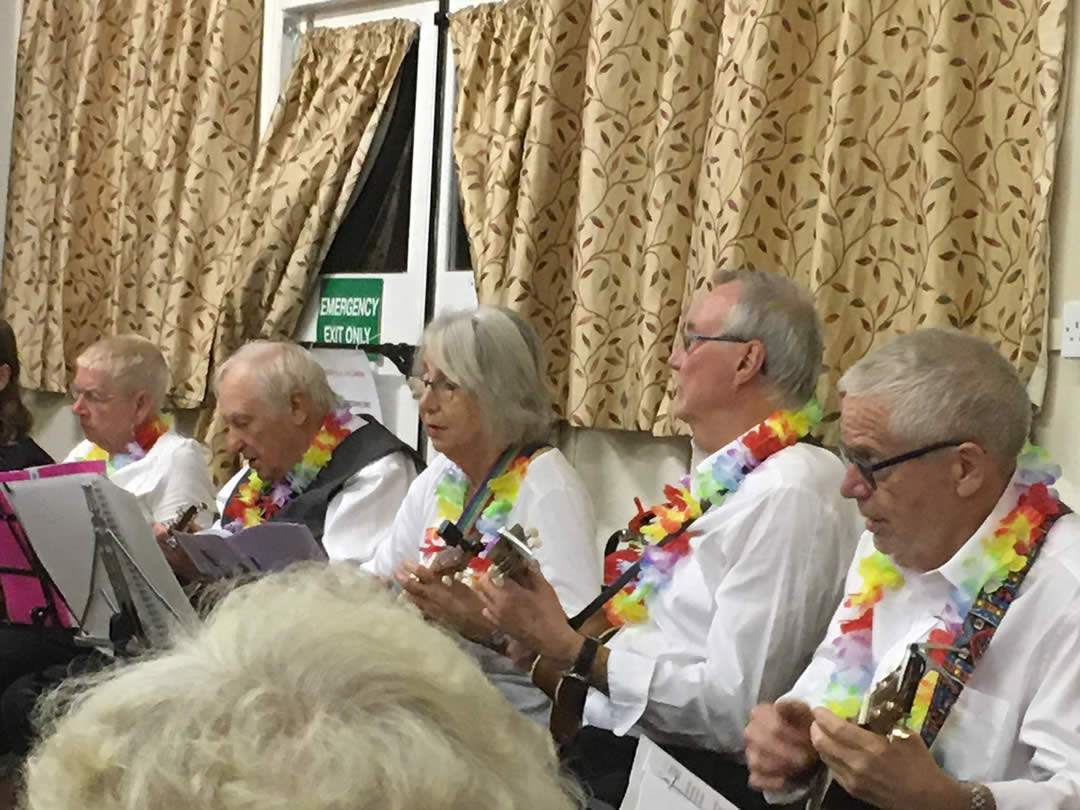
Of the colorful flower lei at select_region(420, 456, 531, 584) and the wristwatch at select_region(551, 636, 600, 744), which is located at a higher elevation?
the colorful flower lei at select_region(420, 456, 531, 584)

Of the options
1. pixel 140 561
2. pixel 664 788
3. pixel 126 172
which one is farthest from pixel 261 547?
pixel 126 172

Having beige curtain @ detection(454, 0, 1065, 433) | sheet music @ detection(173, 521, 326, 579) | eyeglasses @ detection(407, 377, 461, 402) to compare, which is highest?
beige curtain @ detection(454, 0, 1065, 433)

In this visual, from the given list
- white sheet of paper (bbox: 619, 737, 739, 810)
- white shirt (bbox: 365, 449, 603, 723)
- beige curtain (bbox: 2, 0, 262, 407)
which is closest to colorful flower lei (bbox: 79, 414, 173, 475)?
beige curtain (bbox: 2, 0, 262, 407)

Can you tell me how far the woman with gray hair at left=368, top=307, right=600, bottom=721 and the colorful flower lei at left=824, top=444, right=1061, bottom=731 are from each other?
2.01 feet

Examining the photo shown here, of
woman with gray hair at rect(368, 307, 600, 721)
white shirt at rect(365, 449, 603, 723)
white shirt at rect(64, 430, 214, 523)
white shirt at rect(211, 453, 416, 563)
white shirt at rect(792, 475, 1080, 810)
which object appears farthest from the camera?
white shirt at rect(64, 430, 214, 523)

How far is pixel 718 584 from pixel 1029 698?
1.77 feet

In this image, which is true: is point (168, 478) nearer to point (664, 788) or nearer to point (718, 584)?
point (718, 584)

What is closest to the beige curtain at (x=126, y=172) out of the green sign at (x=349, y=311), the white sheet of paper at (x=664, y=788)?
the green sign at (x=349, y=311)

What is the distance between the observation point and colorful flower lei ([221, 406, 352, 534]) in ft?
9.91

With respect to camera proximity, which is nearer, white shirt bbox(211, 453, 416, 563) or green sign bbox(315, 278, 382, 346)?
white shirt bbox(211, 453, 416, 563)

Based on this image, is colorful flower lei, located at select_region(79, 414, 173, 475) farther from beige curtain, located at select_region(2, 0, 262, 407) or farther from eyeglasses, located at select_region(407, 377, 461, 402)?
eyeglasses, located at select_region(407, 377, 461, 402)

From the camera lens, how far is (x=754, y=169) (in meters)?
2.69

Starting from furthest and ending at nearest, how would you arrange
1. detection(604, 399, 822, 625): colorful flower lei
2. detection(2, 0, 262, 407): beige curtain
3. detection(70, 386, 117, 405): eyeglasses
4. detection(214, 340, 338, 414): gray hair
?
detection(2, 0, 262, 407): beige curtain → detection(70, 386, 117, 405): eyeglasses → detection(214, 340, 338, 414): gray hair → detection(604, 399, 822, 625): colorful flower lei

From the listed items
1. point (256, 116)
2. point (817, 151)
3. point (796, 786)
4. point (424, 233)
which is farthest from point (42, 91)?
point (796, 786)
